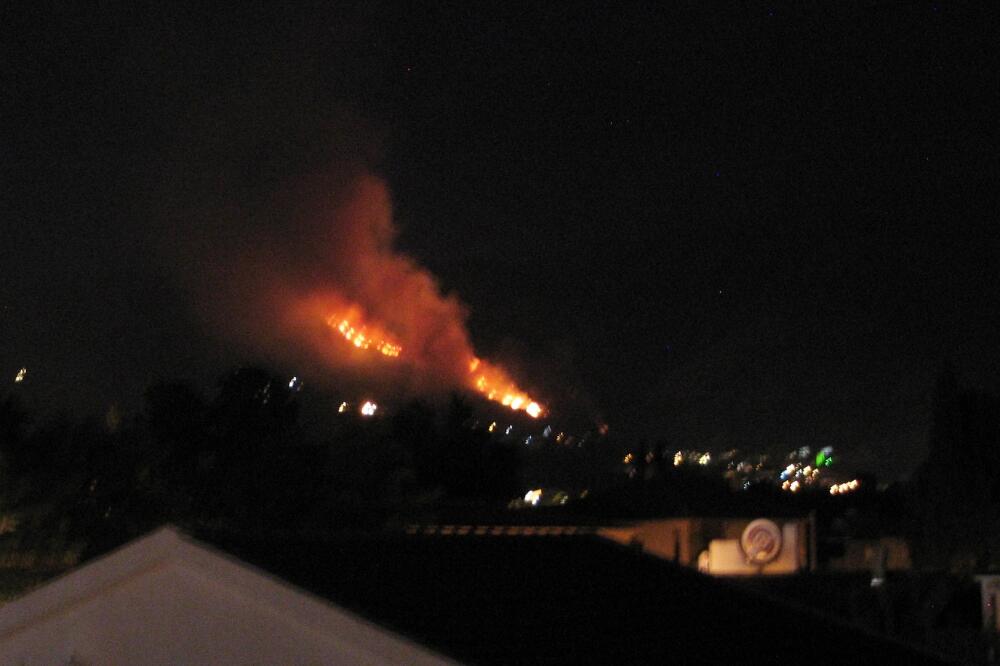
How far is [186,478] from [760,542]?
74.6ft

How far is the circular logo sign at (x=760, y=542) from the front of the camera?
3538cm

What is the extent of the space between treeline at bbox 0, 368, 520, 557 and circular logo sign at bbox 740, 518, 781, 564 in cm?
1790

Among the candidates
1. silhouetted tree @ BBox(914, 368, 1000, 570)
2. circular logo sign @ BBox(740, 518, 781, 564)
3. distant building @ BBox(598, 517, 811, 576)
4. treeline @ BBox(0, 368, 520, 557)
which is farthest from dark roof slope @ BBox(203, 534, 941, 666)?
silhouetted tree @ BBox(914, 368, 1000, 570)

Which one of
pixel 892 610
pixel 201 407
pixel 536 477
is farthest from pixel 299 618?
pixel 536 477

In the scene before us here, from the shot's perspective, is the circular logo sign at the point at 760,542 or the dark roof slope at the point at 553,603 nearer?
the dark roof slope at the point at 553,603

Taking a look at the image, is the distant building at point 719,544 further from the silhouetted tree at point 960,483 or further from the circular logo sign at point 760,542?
the silhouetted tree at point 960,483

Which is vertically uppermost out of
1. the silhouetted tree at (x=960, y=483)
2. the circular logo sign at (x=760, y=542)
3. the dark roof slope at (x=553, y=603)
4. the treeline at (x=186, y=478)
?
the silhouetted tree at (x=960, y=483)

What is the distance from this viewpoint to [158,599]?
15.9 feet

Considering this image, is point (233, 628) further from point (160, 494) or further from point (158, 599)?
point (160, 494)

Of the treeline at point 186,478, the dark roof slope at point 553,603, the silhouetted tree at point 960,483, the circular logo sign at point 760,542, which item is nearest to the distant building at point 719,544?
the circular logo sign at point 760,542

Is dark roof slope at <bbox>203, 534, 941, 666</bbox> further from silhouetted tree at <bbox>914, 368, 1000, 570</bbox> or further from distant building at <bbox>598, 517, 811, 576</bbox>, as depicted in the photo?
silhouetted tree at <bbox>914, 368, 1000, 570</bbox>

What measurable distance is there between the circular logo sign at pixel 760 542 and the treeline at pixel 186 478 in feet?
58.7

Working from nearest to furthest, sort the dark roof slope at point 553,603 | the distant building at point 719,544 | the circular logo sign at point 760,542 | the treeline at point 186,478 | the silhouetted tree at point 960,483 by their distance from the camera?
the dark roof slope at point 553,603, the treeline at point 186,478, the distant building at point 719,544, the circular logo sign at point 760,542, the silhouetted tree at point 960,483


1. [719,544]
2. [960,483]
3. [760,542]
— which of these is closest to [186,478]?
[719,544]
